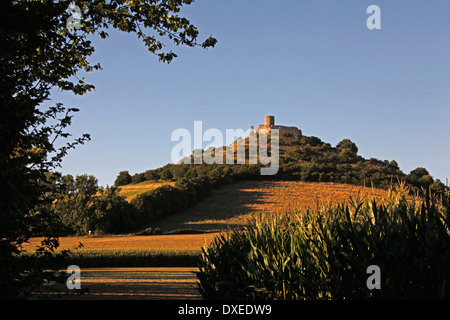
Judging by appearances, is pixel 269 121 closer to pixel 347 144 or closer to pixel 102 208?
pixel 347 144

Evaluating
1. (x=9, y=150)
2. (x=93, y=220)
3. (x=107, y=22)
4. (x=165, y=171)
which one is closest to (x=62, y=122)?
(x=9, y=150)

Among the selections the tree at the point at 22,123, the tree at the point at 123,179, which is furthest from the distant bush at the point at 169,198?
the tree at the point at 22,123

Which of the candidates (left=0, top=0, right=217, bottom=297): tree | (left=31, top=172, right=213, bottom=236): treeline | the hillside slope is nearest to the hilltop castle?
the hillside slope

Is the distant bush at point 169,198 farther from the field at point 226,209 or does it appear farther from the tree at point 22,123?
the tree at point 22,123

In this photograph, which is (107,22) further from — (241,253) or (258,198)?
(258,198)

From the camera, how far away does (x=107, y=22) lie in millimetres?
13508

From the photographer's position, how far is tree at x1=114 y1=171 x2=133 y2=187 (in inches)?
3764

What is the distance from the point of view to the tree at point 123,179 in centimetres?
9561

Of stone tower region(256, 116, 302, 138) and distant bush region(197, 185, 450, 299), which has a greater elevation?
stone tower region(256, 116, 302, 138)

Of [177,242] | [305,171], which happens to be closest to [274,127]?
[305,171]

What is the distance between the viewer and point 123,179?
9588 centimetres

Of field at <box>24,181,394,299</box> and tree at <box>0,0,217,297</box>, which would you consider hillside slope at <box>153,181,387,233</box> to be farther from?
tree at <box>0,0,217,297</box>

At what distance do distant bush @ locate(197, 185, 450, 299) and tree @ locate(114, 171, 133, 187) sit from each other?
8822 cm
